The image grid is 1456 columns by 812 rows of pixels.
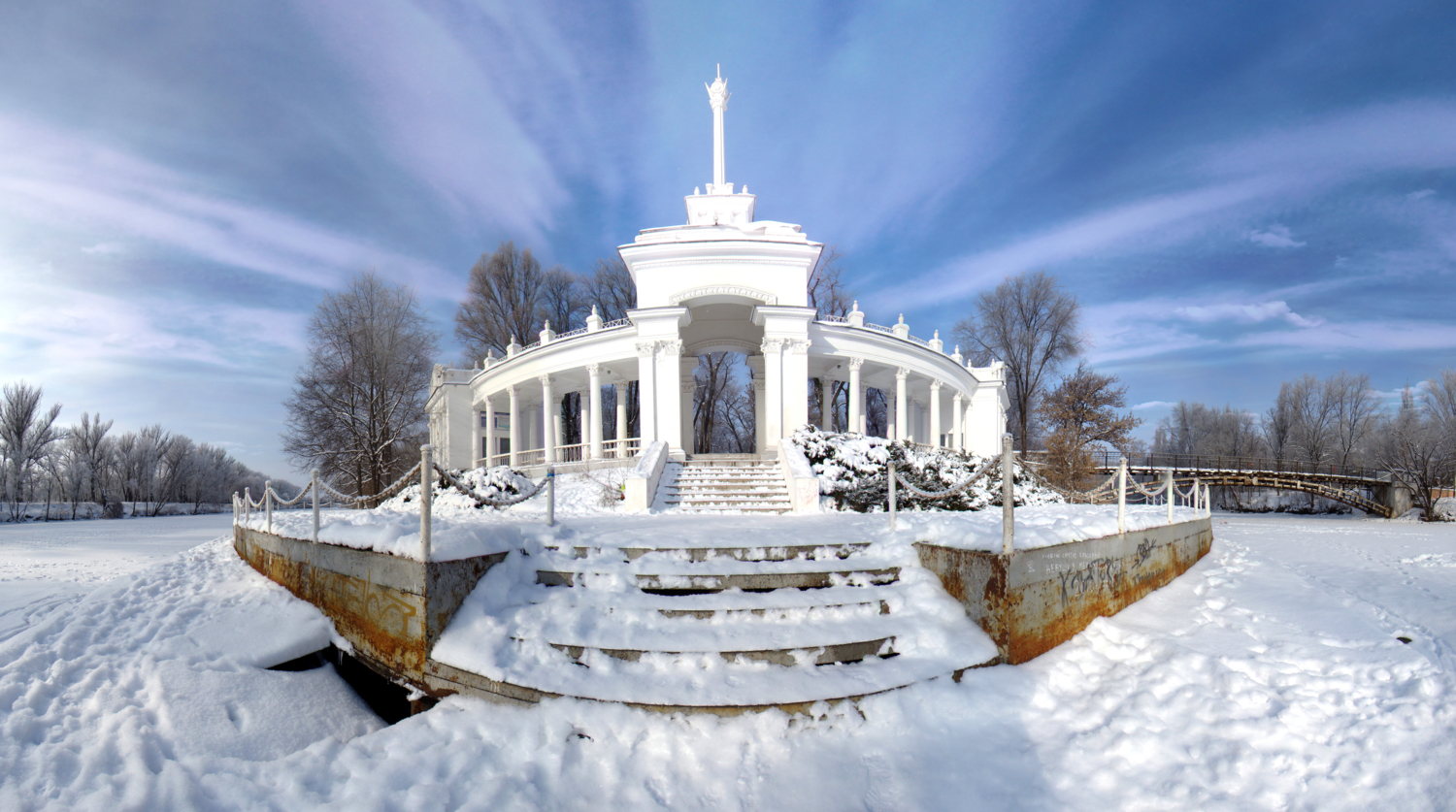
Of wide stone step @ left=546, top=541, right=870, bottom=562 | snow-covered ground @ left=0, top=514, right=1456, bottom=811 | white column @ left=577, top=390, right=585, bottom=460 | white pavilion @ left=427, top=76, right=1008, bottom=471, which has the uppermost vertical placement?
white pavilion @ left=427, top=76, right=1008, bottom=471

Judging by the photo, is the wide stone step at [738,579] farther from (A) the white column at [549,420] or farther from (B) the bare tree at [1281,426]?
(B) the bare tree at [1281,426]

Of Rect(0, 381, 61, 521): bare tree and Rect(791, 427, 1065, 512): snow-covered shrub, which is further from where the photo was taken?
Rect(0, 381, 61, 521): bare tree

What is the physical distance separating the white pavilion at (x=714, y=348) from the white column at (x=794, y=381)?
3cm

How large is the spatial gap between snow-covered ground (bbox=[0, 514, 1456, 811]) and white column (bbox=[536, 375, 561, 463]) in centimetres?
1559

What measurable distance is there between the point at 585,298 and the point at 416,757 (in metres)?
39.6

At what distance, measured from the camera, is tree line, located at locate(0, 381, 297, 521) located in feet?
109

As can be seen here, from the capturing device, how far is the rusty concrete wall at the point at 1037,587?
15.3 ft

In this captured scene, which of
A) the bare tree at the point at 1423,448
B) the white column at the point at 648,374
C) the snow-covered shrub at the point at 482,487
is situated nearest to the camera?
the snow-covered shrub at the point at 482,487

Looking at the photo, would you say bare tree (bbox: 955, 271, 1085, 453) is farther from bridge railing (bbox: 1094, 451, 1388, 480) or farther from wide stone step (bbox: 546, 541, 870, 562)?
wide stone step (bbox: 546, 541, 870, 562)

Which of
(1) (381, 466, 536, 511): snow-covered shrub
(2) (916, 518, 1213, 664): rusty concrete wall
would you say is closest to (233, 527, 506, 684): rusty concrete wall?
(2) (916, 518, 1213, 664): rusty concrete wall

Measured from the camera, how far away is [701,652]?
14.2ft

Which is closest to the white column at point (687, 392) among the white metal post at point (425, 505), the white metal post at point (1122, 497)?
the white metal post at point (1122, 497)

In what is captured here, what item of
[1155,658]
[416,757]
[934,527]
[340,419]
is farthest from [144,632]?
[340,419]

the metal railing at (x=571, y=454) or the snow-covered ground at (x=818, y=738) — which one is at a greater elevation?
the metal railing at (x=571, y=454)
